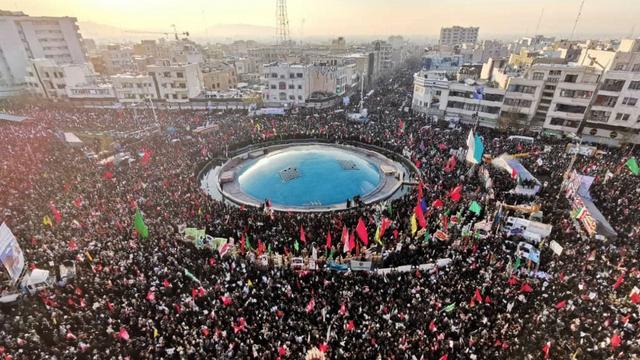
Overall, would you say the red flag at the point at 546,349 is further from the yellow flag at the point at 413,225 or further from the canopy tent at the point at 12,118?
the canopy tent at the point at 12,118

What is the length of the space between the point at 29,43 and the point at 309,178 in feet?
270

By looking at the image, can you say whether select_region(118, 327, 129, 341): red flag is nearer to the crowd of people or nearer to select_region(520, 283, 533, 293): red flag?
the crowd of people

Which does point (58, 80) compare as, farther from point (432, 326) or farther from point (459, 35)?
point (459, 35)

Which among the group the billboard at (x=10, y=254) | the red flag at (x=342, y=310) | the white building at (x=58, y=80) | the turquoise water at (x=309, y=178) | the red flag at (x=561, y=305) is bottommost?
the turquoise water at (x=309, y=178)

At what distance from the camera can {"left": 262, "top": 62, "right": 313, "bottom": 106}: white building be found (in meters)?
61.8

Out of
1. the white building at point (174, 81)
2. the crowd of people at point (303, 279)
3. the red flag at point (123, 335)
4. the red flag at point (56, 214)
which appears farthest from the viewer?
the white building at point (174, 81)

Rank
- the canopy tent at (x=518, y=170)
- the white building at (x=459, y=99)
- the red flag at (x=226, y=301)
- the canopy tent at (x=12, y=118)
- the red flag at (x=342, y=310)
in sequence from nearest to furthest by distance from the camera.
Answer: the red flag at (x=342, y=310) < the red flag at (x=226, y=301) < the canopy tent at (x=518, y=170) < the white building at (x=459, y=99) < the canopy tent at (x=12, y=118)

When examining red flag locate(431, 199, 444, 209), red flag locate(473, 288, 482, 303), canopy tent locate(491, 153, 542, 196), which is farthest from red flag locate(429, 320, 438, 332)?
canopy tent locate(491, 153, 542, 196)

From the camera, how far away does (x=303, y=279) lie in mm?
20422

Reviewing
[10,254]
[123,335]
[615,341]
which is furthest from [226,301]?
[615,341]

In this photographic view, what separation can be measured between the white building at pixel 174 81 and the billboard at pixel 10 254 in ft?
162

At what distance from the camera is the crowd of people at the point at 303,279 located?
15883 mm

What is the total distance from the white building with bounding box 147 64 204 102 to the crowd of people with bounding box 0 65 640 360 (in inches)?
1245

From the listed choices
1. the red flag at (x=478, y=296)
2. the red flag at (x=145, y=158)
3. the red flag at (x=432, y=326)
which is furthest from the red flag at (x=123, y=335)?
the red flag at (x=145, y=158)
